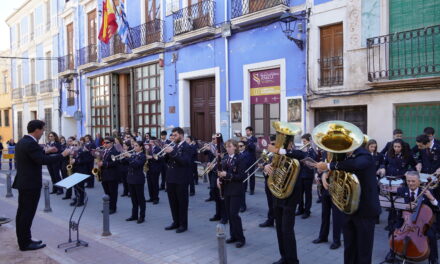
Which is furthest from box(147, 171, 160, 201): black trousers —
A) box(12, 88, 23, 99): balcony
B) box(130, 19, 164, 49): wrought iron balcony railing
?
box(12, 88, 23, 99): balcony

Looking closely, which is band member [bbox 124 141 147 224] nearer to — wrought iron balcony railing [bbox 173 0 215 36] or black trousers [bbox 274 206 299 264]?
black trousers [bbox 274 206 299 264]

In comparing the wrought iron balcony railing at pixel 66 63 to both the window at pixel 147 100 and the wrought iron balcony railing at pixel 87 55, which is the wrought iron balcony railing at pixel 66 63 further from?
the window at pixel 147 100

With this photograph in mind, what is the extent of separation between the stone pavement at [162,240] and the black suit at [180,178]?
1.60 feet

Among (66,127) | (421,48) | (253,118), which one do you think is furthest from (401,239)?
(66,127)

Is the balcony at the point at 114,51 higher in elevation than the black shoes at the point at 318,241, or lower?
higher

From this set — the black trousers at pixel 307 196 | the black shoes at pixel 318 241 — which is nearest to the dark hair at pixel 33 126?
the black shoes at pixel 318 241

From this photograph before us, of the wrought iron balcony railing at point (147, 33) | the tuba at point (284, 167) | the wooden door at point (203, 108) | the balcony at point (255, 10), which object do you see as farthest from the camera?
the wrought iron balcony railing at point (147, 33)

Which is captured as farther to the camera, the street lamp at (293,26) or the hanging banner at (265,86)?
the hanging banner at (265,86)

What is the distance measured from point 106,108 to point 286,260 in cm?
1715

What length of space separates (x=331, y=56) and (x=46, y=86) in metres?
21.1

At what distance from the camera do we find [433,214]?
478 centimetres

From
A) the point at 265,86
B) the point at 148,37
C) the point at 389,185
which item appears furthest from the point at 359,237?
the point at 148,37

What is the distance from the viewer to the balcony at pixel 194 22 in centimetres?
1325

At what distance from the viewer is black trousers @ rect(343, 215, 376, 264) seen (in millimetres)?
3910
